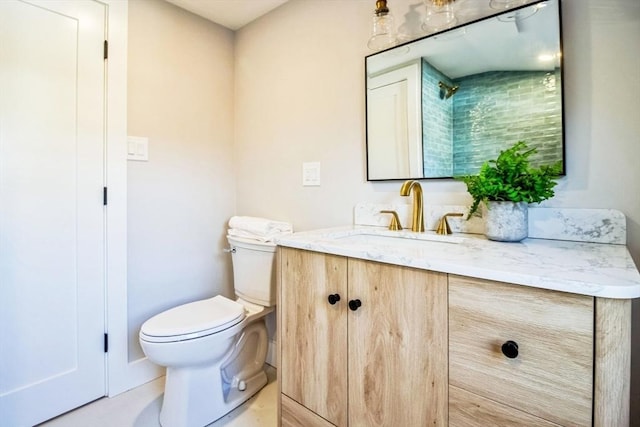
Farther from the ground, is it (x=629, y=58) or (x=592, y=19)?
(x=592, y=19)

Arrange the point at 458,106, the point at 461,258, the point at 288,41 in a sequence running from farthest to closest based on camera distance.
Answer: the point at 288,41 → the point at 458,106 → the point at 461,258

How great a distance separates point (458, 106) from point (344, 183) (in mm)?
618

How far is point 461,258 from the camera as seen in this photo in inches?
30.7

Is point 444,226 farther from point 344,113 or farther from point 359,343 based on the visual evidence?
point 344,113

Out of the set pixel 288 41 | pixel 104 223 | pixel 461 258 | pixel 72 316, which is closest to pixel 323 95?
pixel 288 41

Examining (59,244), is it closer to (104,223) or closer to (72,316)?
(104,223)

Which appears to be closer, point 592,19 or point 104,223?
point 592,19

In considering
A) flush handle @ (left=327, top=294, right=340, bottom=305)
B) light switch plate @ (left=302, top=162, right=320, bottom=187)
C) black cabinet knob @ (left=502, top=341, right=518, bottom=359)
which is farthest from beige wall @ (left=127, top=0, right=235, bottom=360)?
black cabinet knob @ (left=502, top=341, right=518, bottom=359)

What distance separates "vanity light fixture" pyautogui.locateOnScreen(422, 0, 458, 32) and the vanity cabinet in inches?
40.3

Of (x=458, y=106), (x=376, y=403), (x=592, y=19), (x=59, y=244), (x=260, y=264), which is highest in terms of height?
(x=592, y=19)

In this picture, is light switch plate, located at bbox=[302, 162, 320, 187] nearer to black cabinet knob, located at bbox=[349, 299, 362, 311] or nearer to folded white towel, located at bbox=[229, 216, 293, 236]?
folded white towel, located at bbox=[229, 216, 293, 236]

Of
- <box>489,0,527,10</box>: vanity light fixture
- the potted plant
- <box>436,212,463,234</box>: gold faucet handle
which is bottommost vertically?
<box>436,212,463,234</box>: gold faucet handle

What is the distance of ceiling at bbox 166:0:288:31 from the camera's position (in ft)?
5.97

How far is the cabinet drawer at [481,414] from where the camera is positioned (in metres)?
0.64
